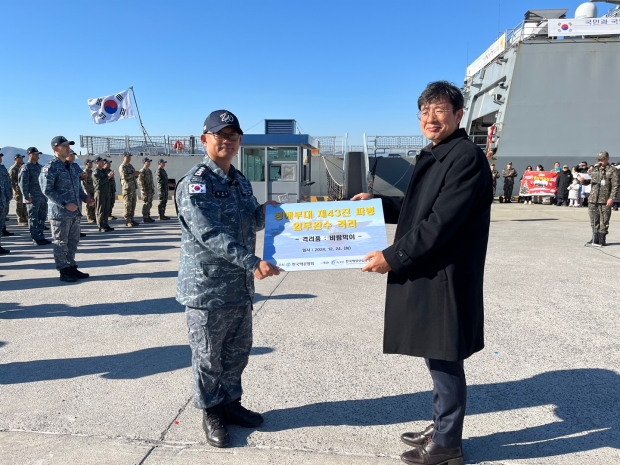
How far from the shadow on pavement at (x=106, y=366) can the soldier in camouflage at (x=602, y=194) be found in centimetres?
761

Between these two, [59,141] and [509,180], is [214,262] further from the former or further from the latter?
[509,180]

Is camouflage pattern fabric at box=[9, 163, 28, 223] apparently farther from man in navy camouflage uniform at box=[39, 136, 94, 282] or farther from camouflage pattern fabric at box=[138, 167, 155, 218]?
man in navy camouflage uniform at box=[39, 136, 94, 282]

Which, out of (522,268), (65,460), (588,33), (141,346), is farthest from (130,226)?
(588,33)

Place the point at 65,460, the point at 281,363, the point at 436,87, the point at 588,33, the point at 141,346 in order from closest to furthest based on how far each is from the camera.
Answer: the point at 436,87 → the point at 65,460 → the point at 281,363 → the point at 141,346 → the point at 588,33

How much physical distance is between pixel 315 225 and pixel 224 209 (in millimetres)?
517

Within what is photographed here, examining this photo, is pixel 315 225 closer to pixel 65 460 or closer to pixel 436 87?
pixel 436 87

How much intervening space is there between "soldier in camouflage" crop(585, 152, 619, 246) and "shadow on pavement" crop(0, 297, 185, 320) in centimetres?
786

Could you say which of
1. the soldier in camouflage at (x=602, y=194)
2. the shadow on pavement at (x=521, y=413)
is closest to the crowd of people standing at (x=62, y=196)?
the shadow on pavement at (x=521, y=413)

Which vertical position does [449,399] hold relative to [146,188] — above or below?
below

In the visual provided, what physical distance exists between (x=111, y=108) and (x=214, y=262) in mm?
19761

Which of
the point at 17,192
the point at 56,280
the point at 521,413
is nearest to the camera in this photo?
the point at 521,413

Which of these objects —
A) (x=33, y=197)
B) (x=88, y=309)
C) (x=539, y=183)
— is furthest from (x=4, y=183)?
(x=539, y=183)

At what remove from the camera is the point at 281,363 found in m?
3.52

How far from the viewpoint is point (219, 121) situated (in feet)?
7.90
